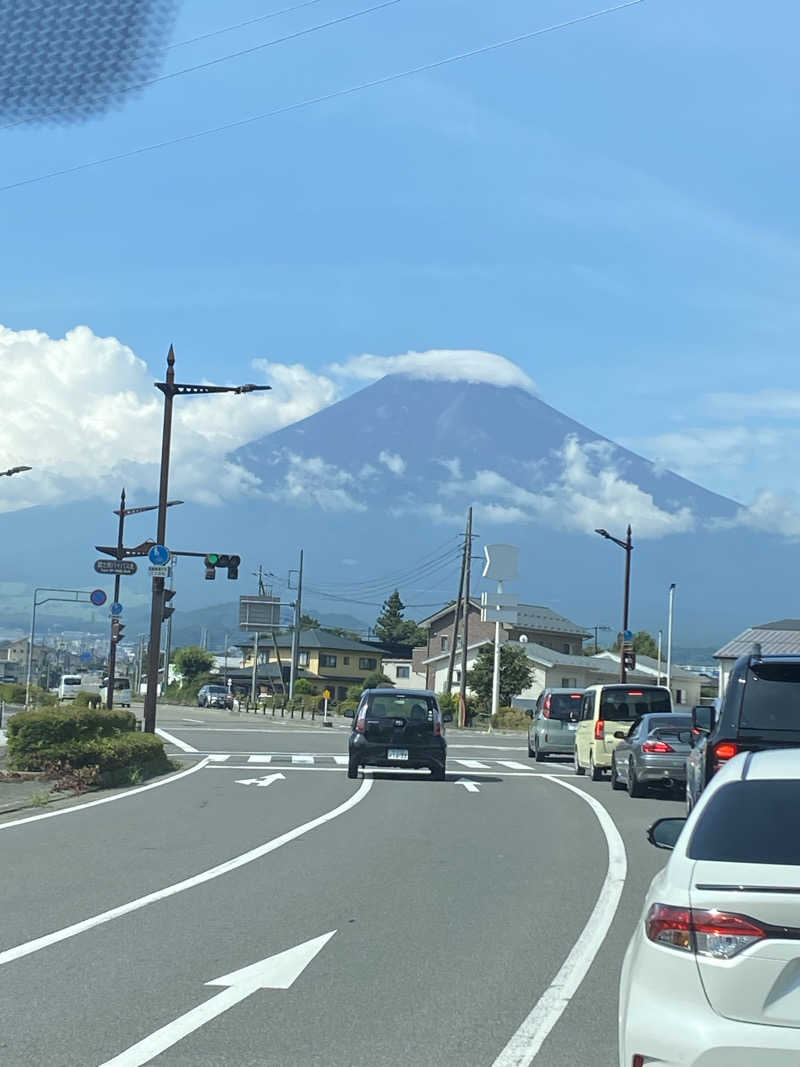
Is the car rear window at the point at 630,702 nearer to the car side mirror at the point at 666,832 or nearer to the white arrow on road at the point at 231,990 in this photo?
the white arrow on road at the point at 231,990

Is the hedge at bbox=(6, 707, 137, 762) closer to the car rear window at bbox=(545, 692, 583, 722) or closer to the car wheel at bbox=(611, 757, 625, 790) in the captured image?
the car wheel at bbox=(611, 757, 625, 790)

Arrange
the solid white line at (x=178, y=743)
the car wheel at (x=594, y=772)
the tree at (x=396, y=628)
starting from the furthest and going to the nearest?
the tree at (x=396, y=628) < the solid white line at (x=178, y=743) < the car wheel at (x=594, y=772)

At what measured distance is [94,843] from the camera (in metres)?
14.9

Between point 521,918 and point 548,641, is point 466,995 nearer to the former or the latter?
point 521,918

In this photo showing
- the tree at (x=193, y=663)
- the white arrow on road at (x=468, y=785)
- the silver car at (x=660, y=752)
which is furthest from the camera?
the tree at (x=193, y=663)

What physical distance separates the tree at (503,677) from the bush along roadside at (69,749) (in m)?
61.6

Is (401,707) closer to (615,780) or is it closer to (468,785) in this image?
(468,785)

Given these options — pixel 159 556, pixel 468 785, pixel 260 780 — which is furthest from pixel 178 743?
pixel 468 785

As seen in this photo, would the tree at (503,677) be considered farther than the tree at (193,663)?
No

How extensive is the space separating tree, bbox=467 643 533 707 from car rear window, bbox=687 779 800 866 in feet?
259

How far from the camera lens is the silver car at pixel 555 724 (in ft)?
119

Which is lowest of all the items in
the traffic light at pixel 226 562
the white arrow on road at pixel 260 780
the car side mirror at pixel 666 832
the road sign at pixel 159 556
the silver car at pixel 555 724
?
the white arrow on road at pixel 260 780

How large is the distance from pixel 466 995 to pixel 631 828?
10.2 metres

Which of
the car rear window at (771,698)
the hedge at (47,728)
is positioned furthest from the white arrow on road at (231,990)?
the hedge at (47,728)
